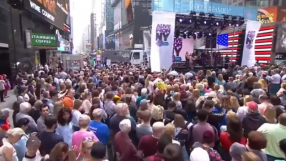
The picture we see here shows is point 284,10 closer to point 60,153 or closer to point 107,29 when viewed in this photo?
point 60,153

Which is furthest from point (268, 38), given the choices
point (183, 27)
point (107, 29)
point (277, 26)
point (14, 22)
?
point (107, 29)

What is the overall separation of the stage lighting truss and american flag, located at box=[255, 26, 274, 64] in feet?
24.0

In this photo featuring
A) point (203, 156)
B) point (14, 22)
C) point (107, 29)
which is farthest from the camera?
point (107, 29)

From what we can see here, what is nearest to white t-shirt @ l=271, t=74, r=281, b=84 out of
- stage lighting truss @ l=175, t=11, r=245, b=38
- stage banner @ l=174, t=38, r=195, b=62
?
stage lighting truss @ l=175, t=11, r=245, b=38

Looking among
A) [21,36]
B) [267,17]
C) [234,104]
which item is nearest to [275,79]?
[234,104]

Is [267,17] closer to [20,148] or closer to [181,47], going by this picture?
[181,47]

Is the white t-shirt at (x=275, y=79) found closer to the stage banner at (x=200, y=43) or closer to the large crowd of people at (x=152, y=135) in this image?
the large crowd of people at (x=152, y=135)

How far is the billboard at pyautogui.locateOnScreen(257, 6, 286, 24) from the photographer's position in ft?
144

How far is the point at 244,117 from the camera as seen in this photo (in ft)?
14.4

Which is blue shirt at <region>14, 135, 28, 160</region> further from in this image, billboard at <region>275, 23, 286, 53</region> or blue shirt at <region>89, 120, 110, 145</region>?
billboard at <region>275, 23, 286, 53</region>

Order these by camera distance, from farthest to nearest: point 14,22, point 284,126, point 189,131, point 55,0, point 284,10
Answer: point 284,10, point 55,0, point 14,22, point 189,131, point 284,126

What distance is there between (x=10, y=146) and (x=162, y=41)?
37.4 feet

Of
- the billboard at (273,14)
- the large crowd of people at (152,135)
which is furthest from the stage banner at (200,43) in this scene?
the billboard at (273,14)

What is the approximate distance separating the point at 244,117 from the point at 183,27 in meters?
14.5
